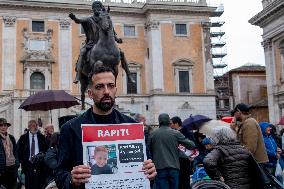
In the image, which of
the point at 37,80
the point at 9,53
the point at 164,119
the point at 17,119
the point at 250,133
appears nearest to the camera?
the point at 250,133

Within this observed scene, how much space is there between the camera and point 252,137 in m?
6.43

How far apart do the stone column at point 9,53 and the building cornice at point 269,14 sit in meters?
19.1

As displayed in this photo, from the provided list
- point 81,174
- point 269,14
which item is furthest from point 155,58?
point 81,174

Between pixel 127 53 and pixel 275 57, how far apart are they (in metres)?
12.1

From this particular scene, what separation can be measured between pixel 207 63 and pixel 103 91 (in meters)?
36.7

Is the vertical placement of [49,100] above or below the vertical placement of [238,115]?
above

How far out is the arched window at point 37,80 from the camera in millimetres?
35500

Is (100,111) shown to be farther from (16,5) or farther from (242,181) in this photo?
(16,5)

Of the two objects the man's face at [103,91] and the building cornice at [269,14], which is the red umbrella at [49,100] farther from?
the building cornice at [269,14]

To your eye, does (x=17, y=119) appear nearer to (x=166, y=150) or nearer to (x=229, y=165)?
(x=166, y=150)

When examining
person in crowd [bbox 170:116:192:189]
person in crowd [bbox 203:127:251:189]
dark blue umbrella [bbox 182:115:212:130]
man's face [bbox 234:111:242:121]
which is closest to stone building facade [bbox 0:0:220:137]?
dark blue umbrella [bbox 182:115:212:130]

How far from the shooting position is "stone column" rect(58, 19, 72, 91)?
117 feet

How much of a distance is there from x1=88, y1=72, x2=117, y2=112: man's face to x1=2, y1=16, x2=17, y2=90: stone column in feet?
107

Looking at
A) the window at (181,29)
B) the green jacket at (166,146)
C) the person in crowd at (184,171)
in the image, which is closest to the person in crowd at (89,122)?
the green jacket at (166,146)
